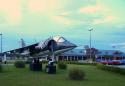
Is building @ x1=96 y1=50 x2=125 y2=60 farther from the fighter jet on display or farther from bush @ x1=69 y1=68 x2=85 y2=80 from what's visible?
bush @ x1=69 y1=68 x2=85 y2=80

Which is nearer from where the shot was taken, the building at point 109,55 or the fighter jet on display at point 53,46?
the fighter jet on display at point 53,46

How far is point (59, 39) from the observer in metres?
39.5

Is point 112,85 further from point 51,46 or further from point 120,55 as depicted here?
point 120,55

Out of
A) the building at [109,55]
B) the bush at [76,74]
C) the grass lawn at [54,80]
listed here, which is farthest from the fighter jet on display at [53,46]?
the building at [109,55]

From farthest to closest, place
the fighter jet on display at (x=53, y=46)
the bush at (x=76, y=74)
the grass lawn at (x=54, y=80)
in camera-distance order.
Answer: the fighter jet on display at (x=53, y=46)
the bush at (x=76, y=74)
the grass lawn at (x=54, y=80)

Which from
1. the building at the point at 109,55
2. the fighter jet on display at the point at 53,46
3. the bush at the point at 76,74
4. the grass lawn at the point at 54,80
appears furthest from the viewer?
the building at the point at 109,55

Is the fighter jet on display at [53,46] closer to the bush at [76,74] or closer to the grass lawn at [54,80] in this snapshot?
the grass lawn at [54,80]

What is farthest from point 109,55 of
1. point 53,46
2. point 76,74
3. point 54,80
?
point 54,80

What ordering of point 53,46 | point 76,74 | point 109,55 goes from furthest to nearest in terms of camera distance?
point 109,55 → point 53,46 → point 76,74

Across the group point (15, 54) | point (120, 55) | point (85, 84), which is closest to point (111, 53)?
point (120, 55)

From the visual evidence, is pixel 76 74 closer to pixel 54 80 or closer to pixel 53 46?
pixel 54 80

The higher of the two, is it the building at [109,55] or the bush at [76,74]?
the building at [109,55]

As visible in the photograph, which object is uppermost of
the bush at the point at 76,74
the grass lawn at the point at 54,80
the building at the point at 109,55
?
the building at the point at 109,55

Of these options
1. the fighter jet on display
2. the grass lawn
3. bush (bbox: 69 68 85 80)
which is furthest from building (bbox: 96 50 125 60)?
bush (bbox: 69 68 85 80)
